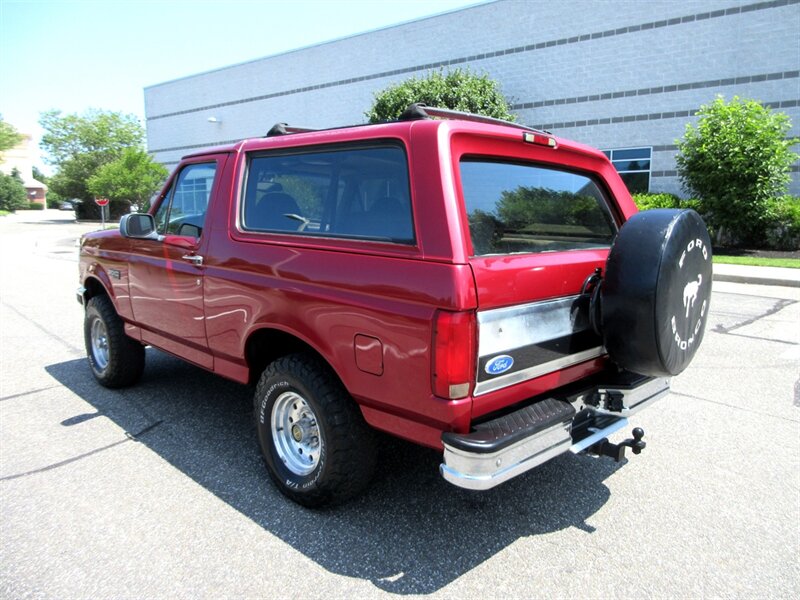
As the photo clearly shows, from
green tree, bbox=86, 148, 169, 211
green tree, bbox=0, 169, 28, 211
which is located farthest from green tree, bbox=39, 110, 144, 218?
green tree, bbox=0, 169, 28, 211

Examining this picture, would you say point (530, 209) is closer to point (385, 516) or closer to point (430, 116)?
point (430, 116)

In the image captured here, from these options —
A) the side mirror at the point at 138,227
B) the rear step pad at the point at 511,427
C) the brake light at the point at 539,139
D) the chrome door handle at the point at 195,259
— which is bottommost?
the rear step pad at the point at 511,427

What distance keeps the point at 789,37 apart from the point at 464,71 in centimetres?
1137

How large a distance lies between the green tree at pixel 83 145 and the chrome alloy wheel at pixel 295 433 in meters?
51.6

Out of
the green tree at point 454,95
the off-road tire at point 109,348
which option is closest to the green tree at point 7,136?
the green tree at point 454,95

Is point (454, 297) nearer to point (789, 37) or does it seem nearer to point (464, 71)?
point (789, 37)

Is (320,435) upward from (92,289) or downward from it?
downward

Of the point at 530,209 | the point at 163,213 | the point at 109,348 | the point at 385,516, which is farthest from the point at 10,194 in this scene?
the point at 530,209

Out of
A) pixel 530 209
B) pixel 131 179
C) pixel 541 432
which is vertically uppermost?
pixel 131 179

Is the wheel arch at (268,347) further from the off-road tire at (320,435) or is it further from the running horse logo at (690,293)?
the running horse logo at (690,293)

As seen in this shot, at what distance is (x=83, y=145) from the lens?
159 feet

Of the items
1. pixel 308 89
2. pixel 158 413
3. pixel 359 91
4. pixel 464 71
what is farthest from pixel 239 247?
pixel 308 89

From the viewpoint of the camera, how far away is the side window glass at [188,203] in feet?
12.0

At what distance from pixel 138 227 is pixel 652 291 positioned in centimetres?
336
